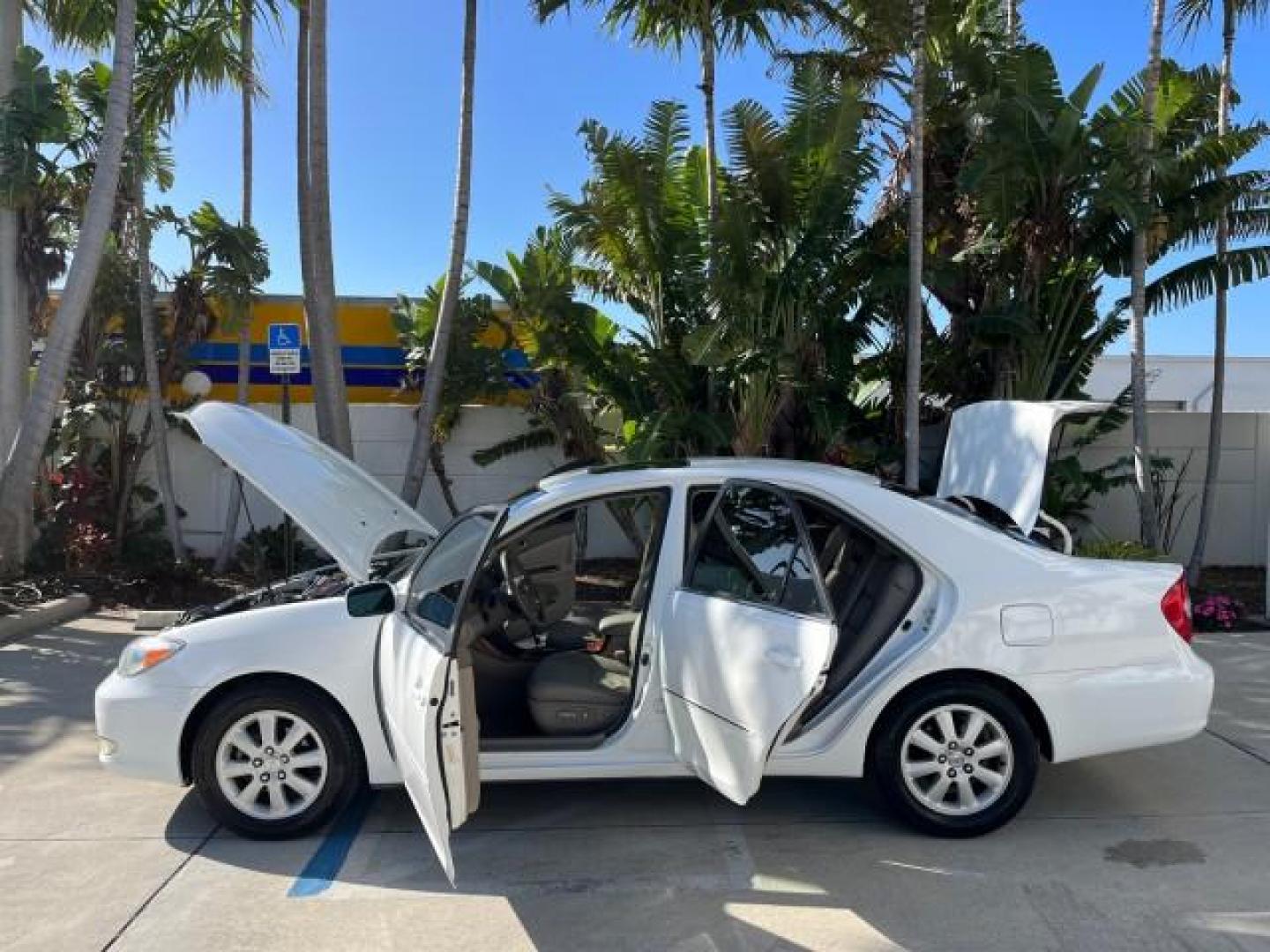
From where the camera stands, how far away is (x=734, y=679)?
3846 mm

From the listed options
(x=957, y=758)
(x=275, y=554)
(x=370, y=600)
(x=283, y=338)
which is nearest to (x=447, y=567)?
(x=370, y=600)

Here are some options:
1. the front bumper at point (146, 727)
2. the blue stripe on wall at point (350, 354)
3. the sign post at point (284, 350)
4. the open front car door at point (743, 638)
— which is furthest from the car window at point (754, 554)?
the blue stripe on wall at point (350, 354)

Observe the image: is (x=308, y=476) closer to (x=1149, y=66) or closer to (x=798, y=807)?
(x=798, y=807)

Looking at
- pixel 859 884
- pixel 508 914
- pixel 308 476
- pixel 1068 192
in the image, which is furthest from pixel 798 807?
pixel 1068 192

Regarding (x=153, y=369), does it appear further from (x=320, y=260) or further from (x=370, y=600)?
(x=370, y=600)

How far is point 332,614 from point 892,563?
99.5 inches

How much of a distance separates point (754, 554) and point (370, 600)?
169 centimetres

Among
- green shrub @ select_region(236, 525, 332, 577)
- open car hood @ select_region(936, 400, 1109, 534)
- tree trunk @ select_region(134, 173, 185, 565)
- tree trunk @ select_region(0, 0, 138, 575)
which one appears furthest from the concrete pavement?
tree trunk @ select_region(134, 173, 185, 565)

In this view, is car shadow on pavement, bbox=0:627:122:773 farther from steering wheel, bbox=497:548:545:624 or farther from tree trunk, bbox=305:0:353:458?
tree trunk, bbox=305:0:353:458

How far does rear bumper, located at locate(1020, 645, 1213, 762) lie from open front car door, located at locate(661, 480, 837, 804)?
1203 mm

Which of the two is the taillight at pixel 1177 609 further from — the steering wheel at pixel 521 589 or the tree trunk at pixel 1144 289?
the tree trunk at pixel 1144 289

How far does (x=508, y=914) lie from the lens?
3.78m

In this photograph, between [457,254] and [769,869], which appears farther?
[457,254]

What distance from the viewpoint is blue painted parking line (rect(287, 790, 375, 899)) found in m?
4.03
